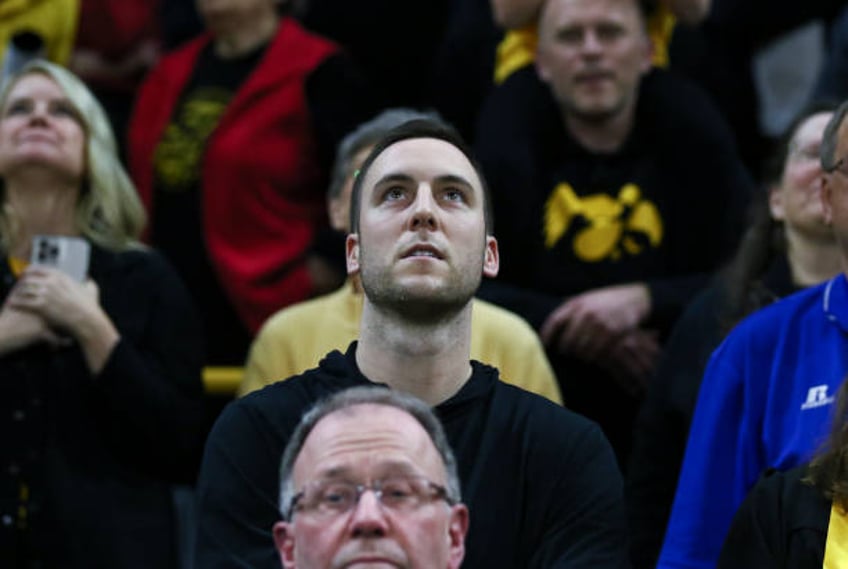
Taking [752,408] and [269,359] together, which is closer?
[752,408]

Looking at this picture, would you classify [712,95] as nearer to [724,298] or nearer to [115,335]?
[724,298]

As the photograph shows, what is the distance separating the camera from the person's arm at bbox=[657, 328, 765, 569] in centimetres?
489

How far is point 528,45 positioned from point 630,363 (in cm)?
121

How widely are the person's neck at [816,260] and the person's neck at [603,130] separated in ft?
2.76

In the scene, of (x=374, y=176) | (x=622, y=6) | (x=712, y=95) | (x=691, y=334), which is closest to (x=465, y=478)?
(x=374, y=176)

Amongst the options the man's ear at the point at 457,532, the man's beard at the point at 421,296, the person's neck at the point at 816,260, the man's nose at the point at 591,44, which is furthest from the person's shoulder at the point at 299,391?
the man's nose at the point at 591,44

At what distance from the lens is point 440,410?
171 inches

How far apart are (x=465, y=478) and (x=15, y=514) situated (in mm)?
1752

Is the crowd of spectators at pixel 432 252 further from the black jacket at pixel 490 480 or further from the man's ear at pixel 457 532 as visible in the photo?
the man's ear at pixel 457 532

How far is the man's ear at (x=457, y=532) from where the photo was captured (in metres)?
3.80


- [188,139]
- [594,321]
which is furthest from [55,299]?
[594,321]

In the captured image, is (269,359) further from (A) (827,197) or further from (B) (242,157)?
(A) (827,197)

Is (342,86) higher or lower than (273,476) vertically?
higher

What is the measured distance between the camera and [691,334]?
568cm
